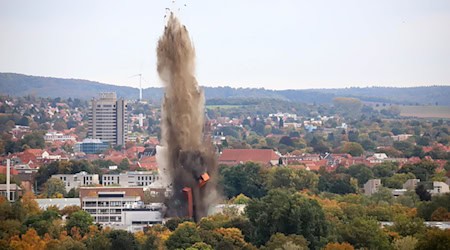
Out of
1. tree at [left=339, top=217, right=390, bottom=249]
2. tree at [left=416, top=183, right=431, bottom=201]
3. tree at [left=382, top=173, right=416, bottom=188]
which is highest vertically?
tree at [left=339, top=217, right=390, bottom=249]

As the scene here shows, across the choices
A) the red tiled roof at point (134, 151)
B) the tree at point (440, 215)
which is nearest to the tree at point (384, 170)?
the tree at point (440, 215)

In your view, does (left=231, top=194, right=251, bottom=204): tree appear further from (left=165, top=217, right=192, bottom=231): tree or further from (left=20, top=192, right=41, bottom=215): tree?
(left=165, top=217, right=192, bottom=231): tree

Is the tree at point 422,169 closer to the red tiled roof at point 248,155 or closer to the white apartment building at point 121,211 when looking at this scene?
the white apartment building at point 121,211

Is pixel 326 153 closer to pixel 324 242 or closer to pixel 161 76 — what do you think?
pixel 161 76

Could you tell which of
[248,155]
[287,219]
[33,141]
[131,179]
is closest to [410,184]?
[131,179]

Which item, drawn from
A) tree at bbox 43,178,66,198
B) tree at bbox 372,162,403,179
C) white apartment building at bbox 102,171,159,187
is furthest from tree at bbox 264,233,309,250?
white apartment building at bbox 102,171,159,187

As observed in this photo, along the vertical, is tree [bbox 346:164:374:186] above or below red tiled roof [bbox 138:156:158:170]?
above
